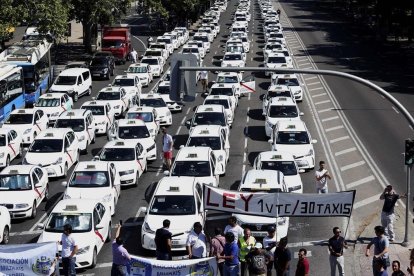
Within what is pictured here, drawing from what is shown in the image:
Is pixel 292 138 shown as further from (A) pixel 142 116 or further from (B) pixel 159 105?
(B) pixel 159 105

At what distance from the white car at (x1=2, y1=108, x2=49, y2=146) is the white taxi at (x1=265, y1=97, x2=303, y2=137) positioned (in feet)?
34.6

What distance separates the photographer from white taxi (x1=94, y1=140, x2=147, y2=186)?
3186 cm

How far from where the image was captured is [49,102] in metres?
44.1

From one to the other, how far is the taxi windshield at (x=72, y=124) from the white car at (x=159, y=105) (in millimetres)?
5605

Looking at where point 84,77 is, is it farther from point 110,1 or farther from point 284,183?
point 284,183

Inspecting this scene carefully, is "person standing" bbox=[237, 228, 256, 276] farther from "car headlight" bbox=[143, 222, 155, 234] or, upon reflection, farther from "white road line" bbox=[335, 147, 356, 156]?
"white road line" bbox=[335, 147, 356, 156]

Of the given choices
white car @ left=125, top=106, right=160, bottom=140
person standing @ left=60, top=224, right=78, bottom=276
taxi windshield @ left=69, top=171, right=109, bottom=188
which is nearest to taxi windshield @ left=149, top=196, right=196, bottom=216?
taxi windshield @ left=69, top=171, right=109, bottom=188

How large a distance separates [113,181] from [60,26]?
1264 inches

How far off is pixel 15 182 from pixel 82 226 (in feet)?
18.7

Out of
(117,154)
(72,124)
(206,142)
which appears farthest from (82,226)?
(72,124)

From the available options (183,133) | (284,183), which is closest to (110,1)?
(183,133)

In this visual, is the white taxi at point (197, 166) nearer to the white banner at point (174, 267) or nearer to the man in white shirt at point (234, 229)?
the man in white shirt at point (234, 229)

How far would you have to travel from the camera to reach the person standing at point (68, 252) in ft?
70.6

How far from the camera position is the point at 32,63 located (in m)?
52.1
